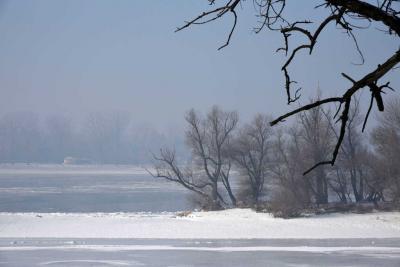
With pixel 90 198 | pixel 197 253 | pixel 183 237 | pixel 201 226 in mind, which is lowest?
pixel 197 253

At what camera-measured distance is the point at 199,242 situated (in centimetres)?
2322

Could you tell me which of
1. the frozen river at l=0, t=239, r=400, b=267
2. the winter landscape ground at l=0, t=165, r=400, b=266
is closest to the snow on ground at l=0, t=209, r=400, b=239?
the winter landscape ground at l=0, t=165, r=400, b=266

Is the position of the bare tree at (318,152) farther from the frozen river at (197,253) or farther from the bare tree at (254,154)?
the frozen river at (197,253)

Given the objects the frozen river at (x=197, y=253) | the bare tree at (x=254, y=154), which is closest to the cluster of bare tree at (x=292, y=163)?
the bare tree at (x=254, y=154)

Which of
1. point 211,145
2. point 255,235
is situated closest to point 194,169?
point 211,145

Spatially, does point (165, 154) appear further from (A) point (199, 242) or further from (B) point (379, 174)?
(A) point (199, 242)

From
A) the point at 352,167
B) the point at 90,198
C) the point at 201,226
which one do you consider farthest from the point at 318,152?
the point at 90,198

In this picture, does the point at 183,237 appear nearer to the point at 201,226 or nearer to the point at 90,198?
the point at 201,226

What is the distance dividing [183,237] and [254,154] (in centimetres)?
1667

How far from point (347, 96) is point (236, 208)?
3469 centimetres

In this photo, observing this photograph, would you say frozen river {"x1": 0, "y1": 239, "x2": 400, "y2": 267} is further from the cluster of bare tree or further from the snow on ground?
the cluster of bare tree

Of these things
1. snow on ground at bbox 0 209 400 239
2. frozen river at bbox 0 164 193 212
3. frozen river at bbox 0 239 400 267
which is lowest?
frozen river at bbox 0 239 400 267

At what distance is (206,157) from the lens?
136 ft

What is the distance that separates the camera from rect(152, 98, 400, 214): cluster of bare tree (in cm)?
A: 3541
